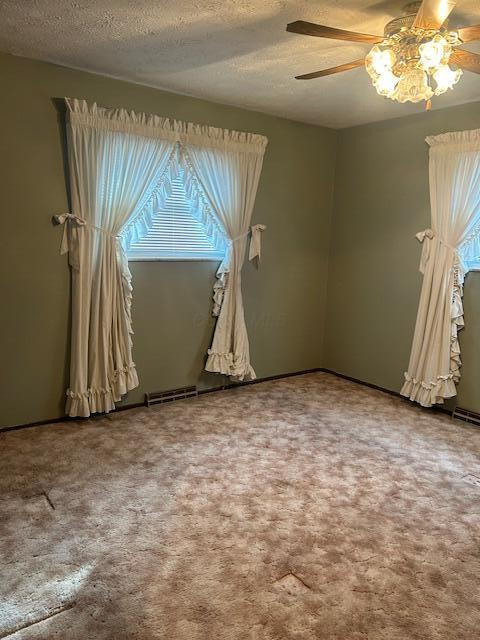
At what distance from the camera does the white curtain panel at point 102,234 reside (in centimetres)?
319

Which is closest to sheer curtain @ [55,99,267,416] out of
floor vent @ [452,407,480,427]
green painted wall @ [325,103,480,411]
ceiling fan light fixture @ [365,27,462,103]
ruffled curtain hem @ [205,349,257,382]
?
ruffled curtain hem @ [205,349,257,382]

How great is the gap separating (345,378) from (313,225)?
5.12 feet

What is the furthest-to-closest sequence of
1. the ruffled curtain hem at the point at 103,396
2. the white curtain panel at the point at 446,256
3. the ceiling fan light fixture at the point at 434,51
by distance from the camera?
the white curtain panel at the point at 446,256
the ruffled curtain hem at the point at 103,396
the ceiling fan light fixture at the point at 434,51

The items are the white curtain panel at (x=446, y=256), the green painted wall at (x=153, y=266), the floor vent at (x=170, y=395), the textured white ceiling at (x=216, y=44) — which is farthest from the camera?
the floor vent at (x=170, y=395)

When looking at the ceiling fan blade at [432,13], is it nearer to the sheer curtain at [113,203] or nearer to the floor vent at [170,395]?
the sheer curtain at [113,203]

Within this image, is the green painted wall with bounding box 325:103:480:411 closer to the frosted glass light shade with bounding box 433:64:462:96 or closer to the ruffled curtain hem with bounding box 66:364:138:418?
the frosted glass light shade with bounding box 433:64:462:96

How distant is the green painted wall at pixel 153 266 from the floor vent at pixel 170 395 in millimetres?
64

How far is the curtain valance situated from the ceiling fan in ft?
5.75

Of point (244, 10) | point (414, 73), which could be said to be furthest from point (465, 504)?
point (244, 10)

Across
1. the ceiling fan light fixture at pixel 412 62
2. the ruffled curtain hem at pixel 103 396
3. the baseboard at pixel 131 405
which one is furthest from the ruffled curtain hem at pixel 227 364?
the ceiling fan light fixture at pixel 412 62

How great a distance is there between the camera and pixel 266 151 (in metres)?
4.16

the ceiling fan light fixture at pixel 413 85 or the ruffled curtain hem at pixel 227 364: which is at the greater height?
the ceiling fan light fixture at pixel 413 85

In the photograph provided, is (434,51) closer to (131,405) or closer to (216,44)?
(216,44)

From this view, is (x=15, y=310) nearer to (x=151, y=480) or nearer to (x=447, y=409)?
(x=151, y=480)
